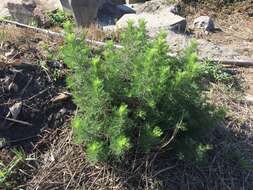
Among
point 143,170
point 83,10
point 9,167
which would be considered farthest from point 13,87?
point 83,10

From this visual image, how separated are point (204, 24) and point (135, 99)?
3.83 m

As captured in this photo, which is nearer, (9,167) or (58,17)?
(9,167)

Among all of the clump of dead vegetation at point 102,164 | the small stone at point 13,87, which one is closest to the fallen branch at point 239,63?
the clump of dead vegetation at point 102,164

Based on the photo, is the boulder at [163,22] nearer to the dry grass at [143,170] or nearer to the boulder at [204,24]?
the boulder at [204,24]

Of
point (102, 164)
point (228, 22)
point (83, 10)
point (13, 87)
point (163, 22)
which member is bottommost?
point (228, 22)

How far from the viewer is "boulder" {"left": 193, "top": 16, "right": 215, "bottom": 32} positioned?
671cm

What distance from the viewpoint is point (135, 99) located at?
3.23 m

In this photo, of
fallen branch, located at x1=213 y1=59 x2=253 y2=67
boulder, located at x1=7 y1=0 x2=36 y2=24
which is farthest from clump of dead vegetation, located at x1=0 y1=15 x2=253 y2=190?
boulder, located at x1=7 y1=0 x2=36 y2=24

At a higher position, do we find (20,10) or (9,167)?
(20,10)

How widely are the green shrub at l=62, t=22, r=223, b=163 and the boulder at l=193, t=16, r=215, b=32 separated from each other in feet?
11.3

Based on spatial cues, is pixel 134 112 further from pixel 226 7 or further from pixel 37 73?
pixel 226 7

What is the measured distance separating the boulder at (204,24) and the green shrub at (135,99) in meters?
3.45

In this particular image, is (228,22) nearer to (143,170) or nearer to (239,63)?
(239,63)

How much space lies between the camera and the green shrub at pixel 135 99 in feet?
10.0
